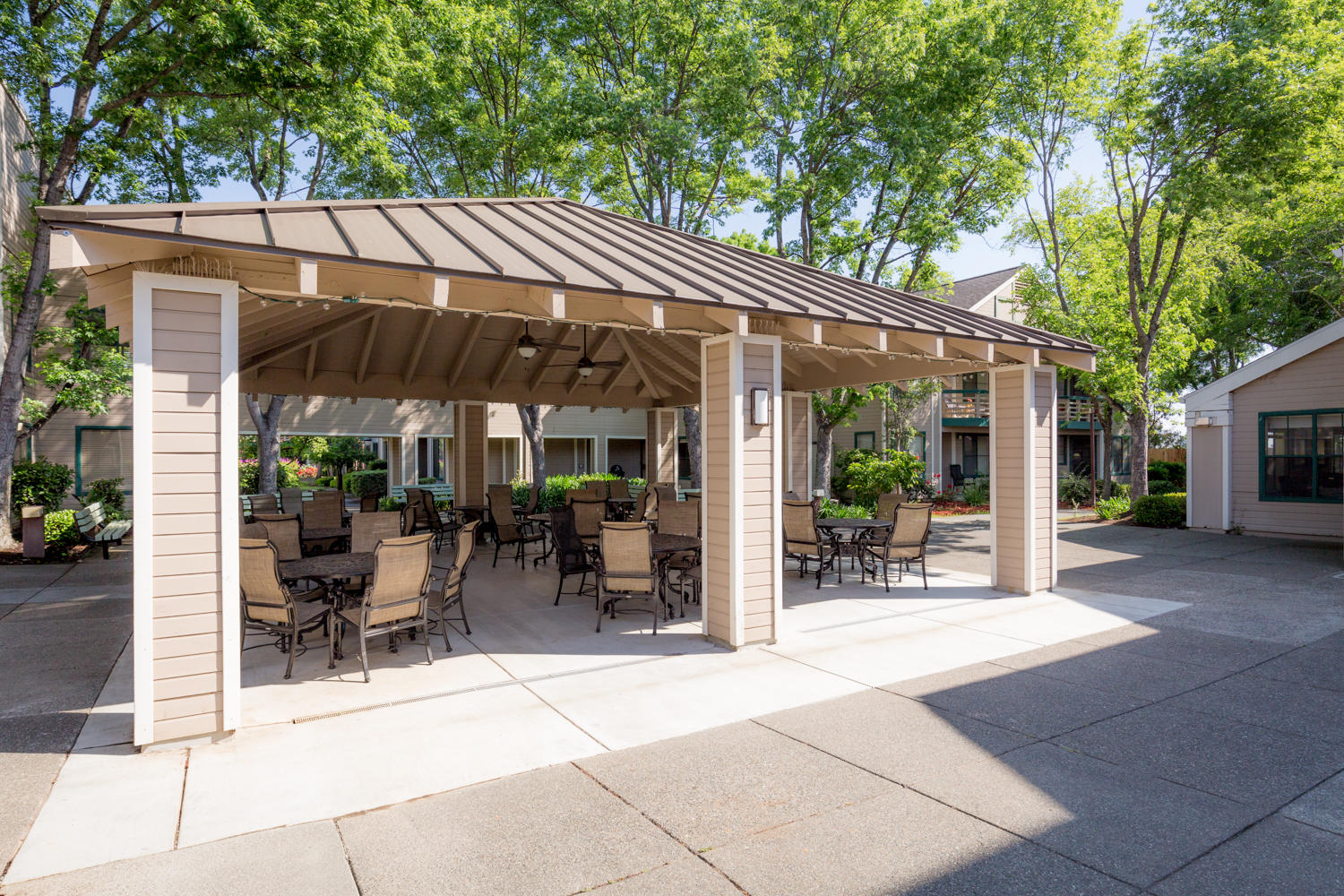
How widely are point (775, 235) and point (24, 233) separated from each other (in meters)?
14.4

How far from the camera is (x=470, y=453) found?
1420 centimetres

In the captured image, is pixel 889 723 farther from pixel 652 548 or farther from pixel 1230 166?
A: pixel 1230 166

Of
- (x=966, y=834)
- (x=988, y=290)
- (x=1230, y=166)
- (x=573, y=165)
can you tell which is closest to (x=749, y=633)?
(x=966, y=834)

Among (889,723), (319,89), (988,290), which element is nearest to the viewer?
(889,723)

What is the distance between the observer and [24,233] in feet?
42.2

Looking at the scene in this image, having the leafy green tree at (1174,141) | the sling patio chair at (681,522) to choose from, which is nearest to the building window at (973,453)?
the leafy green tree at (1174,141)

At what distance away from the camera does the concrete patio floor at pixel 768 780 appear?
2936 millimetres

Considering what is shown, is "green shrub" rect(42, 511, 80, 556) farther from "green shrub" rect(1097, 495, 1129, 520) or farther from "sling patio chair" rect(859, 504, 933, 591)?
"green shrub" rect(1097, 495, 1129, 520)

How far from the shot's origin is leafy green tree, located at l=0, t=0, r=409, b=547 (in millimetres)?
11000

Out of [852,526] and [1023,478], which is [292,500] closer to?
[852,526]

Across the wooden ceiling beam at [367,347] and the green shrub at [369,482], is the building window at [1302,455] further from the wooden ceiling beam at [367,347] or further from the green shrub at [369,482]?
the green shrub at [369,482]

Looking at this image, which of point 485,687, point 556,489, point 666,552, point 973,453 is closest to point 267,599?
point 485,687

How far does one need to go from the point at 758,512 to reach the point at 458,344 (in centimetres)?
598

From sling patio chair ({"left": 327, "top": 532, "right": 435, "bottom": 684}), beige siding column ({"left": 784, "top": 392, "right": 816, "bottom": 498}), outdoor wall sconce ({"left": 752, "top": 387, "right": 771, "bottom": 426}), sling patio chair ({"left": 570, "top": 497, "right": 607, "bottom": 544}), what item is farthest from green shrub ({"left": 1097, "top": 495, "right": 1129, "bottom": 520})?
sling patio chair ({"left": 327, "top": 532, "right": 435, "bottom": 684})
